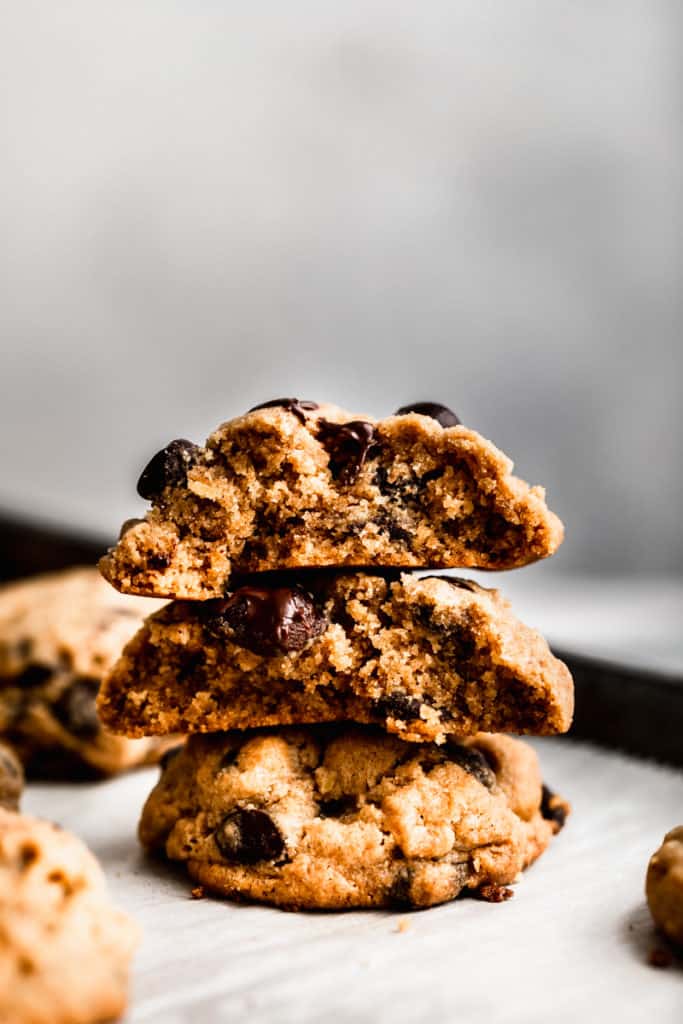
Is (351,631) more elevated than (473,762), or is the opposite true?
(351,631)

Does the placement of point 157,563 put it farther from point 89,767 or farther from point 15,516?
point 15,516

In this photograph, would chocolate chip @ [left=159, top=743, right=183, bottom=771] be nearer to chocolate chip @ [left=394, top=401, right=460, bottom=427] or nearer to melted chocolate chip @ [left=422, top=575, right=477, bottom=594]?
melted chocolate chip @ [left=422, top=575, right=477, bottom=594]

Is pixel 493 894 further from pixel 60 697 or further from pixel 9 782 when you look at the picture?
pixel 60 697

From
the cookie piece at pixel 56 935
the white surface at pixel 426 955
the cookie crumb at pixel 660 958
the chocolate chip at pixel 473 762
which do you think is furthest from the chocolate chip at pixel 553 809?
the cookie piece at pixel 56 935

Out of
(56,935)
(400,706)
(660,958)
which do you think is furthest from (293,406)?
(660,958)

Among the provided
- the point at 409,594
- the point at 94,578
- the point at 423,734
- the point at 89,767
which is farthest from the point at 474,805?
the point at 94,578

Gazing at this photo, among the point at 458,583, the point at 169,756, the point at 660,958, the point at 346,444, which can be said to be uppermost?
the point at 346,444

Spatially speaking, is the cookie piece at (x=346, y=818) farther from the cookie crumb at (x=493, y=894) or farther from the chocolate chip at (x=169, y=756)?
the chocolate chip at (x=169, y=756)
